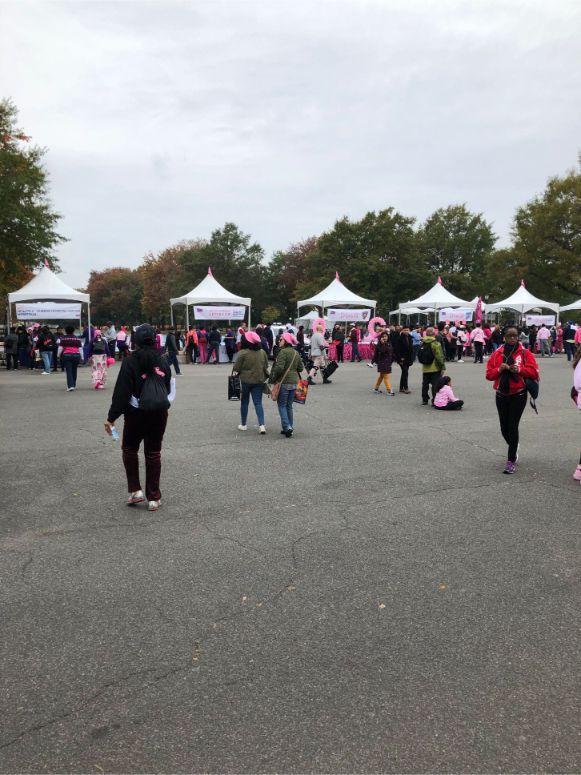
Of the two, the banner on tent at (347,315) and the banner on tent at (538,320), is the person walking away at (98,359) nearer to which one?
the banner on tent at (347,315)

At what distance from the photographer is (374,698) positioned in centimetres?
276

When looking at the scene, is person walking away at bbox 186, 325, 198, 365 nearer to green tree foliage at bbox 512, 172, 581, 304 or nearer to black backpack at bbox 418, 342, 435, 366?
black backpack at bbox 418, 342, 435, 366

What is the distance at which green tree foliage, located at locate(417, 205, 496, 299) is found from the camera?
245 ft

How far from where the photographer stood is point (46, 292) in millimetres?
24391

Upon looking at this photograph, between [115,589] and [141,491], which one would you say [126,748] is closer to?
[115,589]

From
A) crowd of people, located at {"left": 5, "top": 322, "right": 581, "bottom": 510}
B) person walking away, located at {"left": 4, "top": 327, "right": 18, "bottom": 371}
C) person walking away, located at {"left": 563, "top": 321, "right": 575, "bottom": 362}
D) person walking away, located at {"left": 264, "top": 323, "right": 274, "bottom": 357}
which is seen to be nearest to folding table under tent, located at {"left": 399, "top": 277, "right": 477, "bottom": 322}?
person walking away, located at {"left": 563, "top": 321, "right": 575, "bottom": 362}

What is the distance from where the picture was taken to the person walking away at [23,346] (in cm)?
2362

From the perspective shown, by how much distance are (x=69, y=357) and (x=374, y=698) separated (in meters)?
13.8

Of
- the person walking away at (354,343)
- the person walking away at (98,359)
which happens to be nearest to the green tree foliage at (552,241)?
the person walking away at (354,343)

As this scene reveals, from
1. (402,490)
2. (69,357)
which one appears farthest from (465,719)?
(69,357)

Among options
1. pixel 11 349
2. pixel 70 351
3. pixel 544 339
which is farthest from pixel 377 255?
pixel 70 351

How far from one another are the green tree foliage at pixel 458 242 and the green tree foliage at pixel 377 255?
12.9m

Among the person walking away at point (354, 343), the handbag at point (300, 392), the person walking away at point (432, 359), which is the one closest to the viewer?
the handbag at point (300, 392)

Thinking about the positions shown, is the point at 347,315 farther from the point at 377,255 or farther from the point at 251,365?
the point at 377,255
